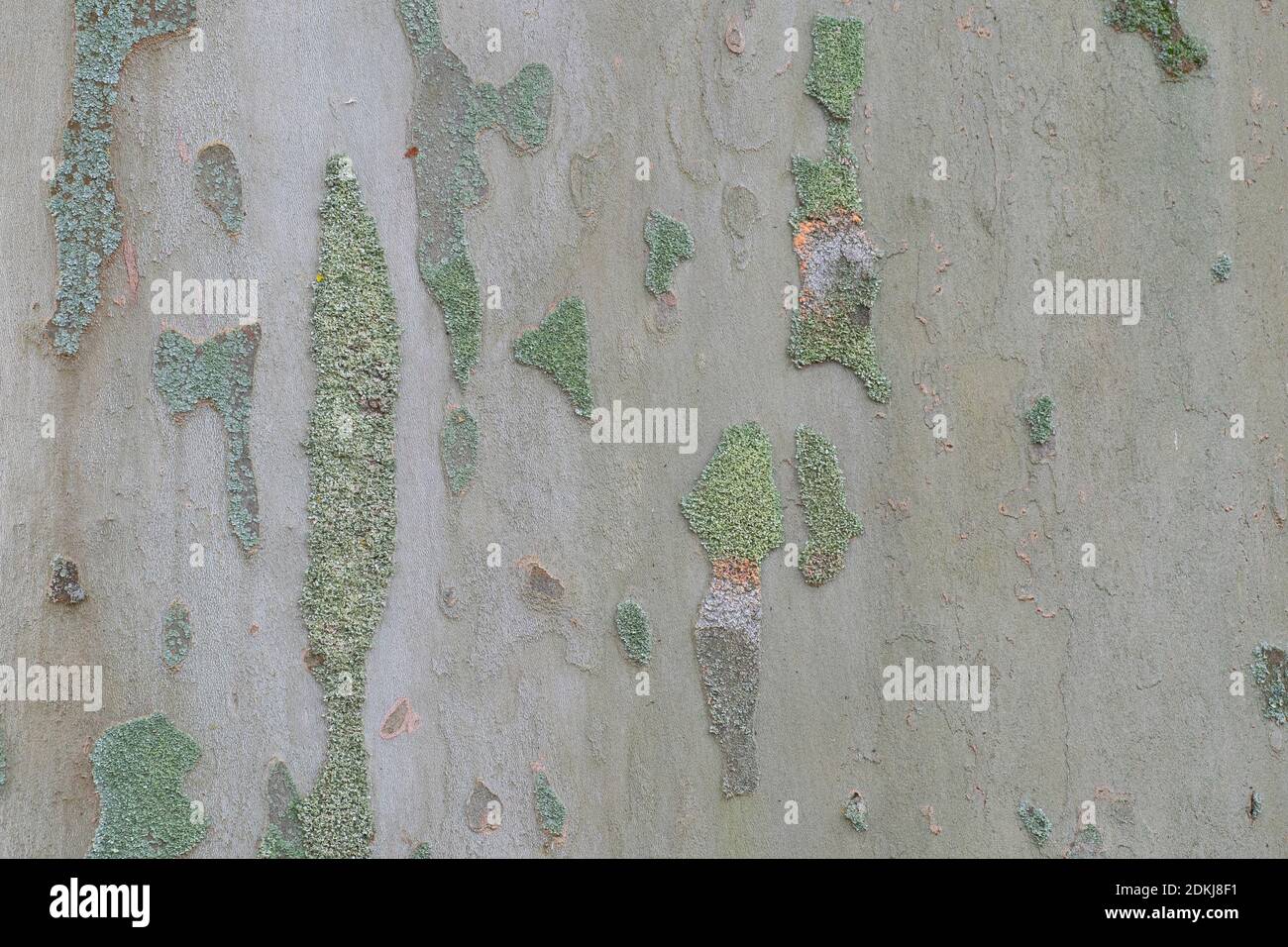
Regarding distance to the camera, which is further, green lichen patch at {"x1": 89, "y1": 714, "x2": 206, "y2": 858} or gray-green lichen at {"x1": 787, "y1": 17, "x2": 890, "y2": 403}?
gray-green lichen at {"x1": 787, "y1": 17, "x2": 890, "y2": 403}

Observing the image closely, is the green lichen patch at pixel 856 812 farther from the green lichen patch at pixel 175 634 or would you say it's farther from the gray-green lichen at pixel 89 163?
the gray-green lichen at pixel 89 163

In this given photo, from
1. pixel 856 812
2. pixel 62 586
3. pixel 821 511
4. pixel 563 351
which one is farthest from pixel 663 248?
pixel 62 586

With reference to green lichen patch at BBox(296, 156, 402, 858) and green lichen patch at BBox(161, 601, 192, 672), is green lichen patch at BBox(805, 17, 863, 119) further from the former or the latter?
green lichen patch at BBox(161, 601, 192, 672)

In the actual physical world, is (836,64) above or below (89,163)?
above

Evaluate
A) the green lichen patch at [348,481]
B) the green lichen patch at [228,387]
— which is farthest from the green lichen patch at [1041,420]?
the green lichen patch at [228,387]

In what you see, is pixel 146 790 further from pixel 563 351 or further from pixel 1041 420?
pixel 1041 420

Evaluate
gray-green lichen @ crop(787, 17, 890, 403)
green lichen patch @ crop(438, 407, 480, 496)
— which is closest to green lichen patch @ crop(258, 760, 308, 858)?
green lichen patch @ crop(438, 407, 480, 496)
